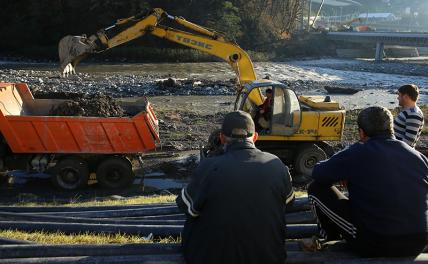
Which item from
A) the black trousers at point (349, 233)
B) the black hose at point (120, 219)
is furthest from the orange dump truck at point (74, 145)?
the black trousers at point (349, 233)

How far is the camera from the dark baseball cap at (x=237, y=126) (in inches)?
140

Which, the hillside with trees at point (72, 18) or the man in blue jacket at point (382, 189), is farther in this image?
the hillside with trees at point (72, 18)

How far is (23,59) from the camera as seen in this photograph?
5188 centimetres

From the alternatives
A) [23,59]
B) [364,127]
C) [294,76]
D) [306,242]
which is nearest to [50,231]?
[306,242]

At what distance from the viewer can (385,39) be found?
66.1 meters

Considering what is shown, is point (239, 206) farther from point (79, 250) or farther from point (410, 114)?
point (410, 114)

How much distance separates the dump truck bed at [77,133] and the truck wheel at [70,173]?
27 centimetres

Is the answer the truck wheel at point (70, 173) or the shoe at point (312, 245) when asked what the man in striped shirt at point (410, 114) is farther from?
the truck wheel at point (70, 173)

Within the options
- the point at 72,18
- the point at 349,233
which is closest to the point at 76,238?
the point at 349,233

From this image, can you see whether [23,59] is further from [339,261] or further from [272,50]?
[339,261]

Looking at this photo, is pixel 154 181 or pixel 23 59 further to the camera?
pixel 23 59

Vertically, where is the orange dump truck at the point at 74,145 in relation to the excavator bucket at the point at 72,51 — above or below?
below

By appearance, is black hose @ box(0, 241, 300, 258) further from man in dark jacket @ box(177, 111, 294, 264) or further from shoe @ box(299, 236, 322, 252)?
shoe @ box(299, 236, 322, 252)

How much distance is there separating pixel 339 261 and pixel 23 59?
2079 inches
